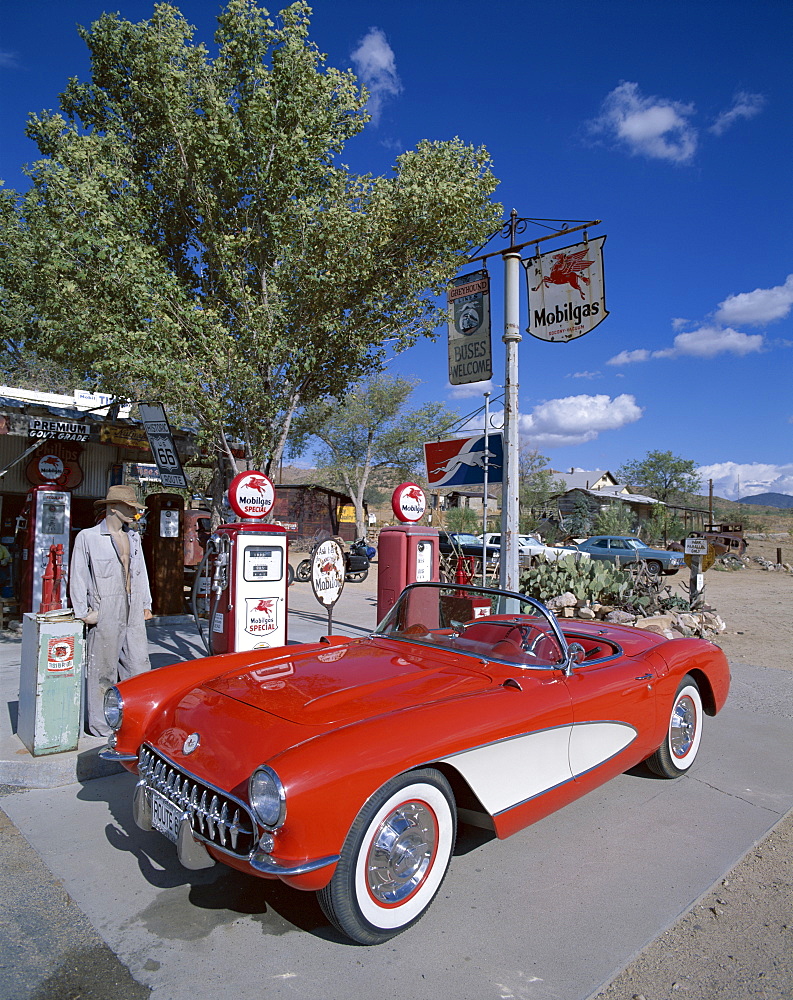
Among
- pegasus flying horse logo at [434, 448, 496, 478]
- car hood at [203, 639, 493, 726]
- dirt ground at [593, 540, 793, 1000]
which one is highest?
pegasus flying horse logo at [434, 448, 496, 478]

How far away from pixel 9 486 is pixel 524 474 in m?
40.6

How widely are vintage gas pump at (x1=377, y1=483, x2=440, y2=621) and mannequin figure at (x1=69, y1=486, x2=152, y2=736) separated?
258 cm

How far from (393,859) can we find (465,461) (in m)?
5.75

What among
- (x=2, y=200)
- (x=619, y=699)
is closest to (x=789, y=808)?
(x=619, y=699)

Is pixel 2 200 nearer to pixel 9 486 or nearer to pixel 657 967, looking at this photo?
pixel 9 486

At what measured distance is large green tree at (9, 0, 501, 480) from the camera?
6.98m

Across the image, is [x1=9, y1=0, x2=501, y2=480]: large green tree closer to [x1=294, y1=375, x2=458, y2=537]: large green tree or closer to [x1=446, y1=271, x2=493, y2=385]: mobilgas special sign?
[x1=446, y1=271, x2=493, y2=385]: mobilgas special sign

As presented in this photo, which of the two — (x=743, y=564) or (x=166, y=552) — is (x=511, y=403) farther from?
(x=743, y=564)

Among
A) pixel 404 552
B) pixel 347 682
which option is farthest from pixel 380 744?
pixel 404 552

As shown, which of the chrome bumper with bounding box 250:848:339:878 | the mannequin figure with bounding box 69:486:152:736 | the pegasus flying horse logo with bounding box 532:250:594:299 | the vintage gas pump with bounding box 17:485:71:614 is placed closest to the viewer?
the chrome bumper with bounding box 250:848:339:878

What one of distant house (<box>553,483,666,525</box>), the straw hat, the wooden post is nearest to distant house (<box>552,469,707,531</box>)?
distant house (<box>553,483,666,525</box>)

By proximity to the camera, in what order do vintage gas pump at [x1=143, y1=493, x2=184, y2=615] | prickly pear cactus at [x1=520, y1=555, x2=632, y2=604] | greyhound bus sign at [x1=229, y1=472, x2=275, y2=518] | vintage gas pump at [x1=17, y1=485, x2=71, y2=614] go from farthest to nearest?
prickly pear cactus at [x1=520, y1=555, x2=632, y2=604], vintage gas pump at [x1=143, y1=493, x2=184, y2=615], vintage gas pump at [x1=17, y1=485, x2=71, y2=614], greyhound bus sign at [x1=229, y1=472, x2=275, y2=518]

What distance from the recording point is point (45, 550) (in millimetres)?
8797

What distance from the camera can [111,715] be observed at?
3.34m
